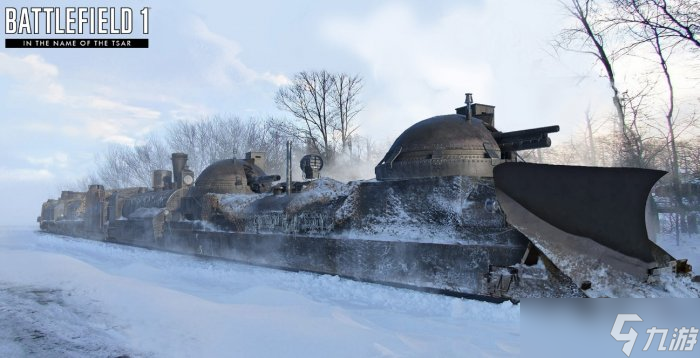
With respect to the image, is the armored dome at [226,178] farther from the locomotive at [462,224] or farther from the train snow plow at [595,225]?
the train snow plow at [595,225]

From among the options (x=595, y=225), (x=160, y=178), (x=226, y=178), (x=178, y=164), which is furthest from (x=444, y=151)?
(x=160, y=178)

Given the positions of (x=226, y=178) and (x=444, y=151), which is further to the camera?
(x=226, y=178)

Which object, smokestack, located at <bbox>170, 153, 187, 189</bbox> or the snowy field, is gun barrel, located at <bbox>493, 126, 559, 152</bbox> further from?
smokestack, located at <bbox>170, 153, 187, 189</bbox>

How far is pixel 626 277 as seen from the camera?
5.80 meters

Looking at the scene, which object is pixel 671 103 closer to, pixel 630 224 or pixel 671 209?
pixel 671 209

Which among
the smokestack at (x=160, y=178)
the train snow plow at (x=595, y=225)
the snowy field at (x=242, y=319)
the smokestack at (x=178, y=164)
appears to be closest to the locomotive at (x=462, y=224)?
the train snow plow at (x=595, y=225)

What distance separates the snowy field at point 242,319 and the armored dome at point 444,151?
2.60 m

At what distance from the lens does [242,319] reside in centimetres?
593

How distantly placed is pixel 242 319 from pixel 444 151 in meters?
5.26

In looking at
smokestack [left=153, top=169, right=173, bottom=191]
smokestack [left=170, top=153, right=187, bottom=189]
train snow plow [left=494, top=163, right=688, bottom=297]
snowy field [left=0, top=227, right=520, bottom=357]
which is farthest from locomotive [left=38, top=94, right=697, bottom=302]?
smokestack [left=153, top=169, right=173, bottom=191]

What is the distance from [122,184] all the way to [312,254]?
55.7 m

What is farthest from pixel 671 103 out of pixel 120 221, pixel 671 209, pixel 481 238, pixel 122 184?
pixel 122 184

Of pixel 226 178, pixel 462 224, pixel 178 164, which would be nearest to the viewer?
pixel 462 224

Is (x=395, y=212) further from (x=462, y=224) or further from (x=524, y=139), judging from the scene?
(x=524, y=139)
